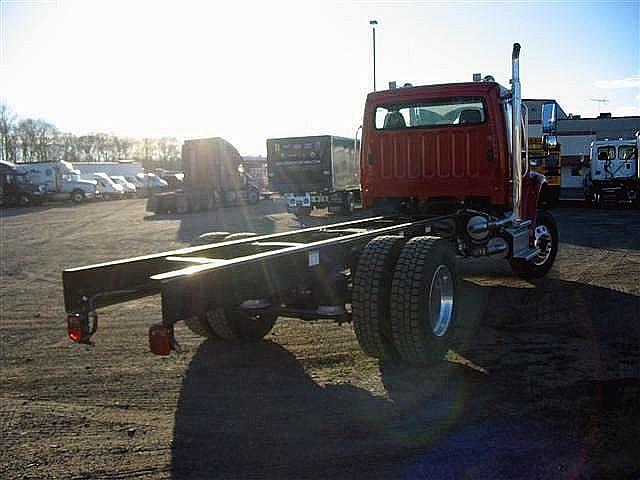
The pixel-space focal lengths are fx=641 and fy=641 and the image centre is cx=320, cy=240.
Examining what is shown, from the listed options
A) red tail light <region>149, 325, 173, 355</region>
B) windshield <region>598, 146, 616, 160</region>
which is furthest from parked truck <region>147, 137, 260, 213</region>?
red tail light <region>149, 325, 173, 355</region>

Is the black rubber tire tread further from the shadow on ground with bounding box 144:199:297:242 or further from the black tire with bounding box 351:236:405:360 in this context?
the shadow on ground with bounding box 144:199:297:242

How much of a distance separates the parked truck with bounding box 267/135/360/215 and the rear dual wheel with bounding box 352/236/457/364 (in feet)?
61.1

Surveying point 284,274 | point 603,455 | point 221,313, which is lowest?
point 603,455

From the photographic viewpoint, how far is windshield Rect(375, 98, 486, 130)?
8422 mm

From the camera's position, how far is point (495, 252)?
324 inches

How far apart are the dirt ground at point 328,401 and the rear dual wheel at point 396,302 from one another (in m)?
0.24

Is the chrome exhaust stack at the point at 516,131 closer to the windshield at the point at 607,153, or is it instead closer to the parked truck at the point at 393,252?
the parked truck at the point at 393,252

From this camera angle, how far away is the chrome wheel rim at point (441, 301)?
571 cm

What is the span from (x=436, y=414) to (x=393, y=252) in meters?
1.46

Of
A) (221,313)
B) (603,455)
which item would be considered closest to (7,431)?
(221,313)

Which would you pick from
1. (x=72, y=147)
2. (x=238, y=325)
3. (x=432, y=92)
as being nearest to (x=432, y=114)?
(x=432, y=92)

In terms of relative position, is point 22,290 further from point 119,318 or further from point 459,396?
point 459,396

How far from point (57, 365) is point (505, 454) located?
13.6ft

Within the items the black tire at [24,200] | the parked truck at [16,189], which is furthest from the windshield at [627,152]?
the black tire at [24,200]
